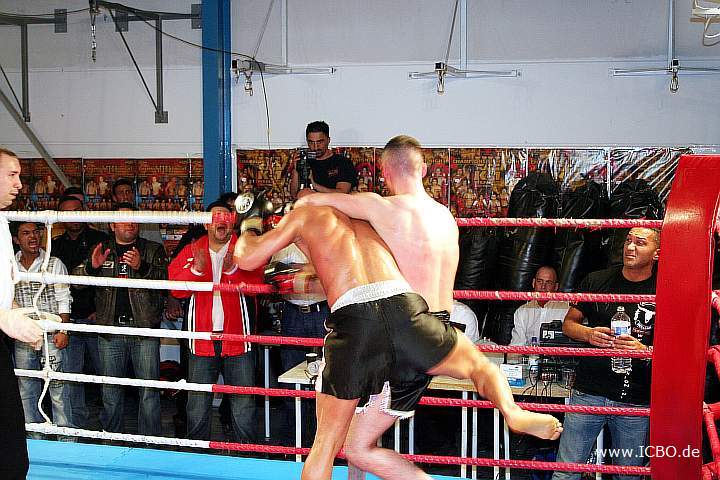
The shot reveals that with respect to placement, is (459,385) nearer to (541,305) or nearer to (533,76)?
(541,305)

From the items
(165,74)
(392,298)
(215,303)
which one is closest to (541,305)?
(215,303)

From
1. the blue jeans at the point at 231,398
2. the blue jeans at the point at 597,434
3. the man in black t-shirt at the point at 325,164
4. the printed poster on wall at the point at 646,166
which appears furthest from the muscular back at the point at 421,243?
the printed poster on wall at the point at 646,166

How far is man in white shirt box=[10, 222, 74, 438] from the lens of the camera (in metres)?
4.32

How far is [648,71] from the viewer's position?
18.4 feet

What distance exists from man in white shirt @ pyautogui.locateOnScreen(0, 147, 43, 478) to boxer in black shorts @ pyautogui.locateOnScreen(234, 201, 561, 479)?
2.13 feet

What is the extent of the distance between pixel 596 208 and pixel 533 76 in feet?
3.71

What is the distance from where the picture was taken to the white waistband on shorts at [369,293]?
2197mm

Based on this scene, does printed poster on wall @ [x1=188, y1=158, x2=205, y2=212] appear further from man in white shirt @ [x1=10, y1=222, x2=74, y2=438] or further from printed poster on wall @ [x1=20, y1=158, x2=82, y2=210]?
man in white shirt @ [x1=10, y1=222, x2=74, y2=438]

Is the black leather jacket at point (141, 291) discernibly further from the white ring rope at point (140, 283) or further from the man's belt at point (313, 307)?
the white ring rope at point (140, 283)

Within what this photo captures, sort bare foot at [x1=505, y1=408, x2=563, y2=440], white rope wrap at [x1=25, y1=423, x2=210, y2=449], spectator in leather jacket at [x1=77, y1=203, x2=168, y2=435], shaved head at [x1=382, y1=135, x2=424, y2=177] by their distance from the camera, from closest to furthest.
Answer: bare foot at [x1=505, y1=408, x2=563, y2=440], shaved head at [x1=382, y1=135, x2=424, y2=177], white rope wrap at [x1=25, y1=423, x2=210, y2=449], spectator in leather jacket at [x1=77, y1=203, x2=168, y2=435]

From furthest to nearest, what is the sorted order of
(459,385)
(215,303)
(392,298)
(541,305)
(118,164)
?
(118,164)
(541,305)
(215,303)
(459,385)
(392,298)

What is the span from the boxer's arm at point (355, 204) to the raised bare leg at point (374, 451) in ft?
1.67

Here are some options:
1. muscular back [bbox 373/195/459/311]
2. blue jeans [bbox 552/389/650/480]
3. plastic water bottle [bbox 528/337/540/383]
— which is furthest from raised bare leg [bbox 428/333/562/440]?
plastic water bottle [bbox 528/337/540/383]

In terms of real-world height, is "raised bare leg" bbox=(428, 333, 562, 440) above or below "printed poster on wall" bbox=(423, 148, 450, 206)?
below
